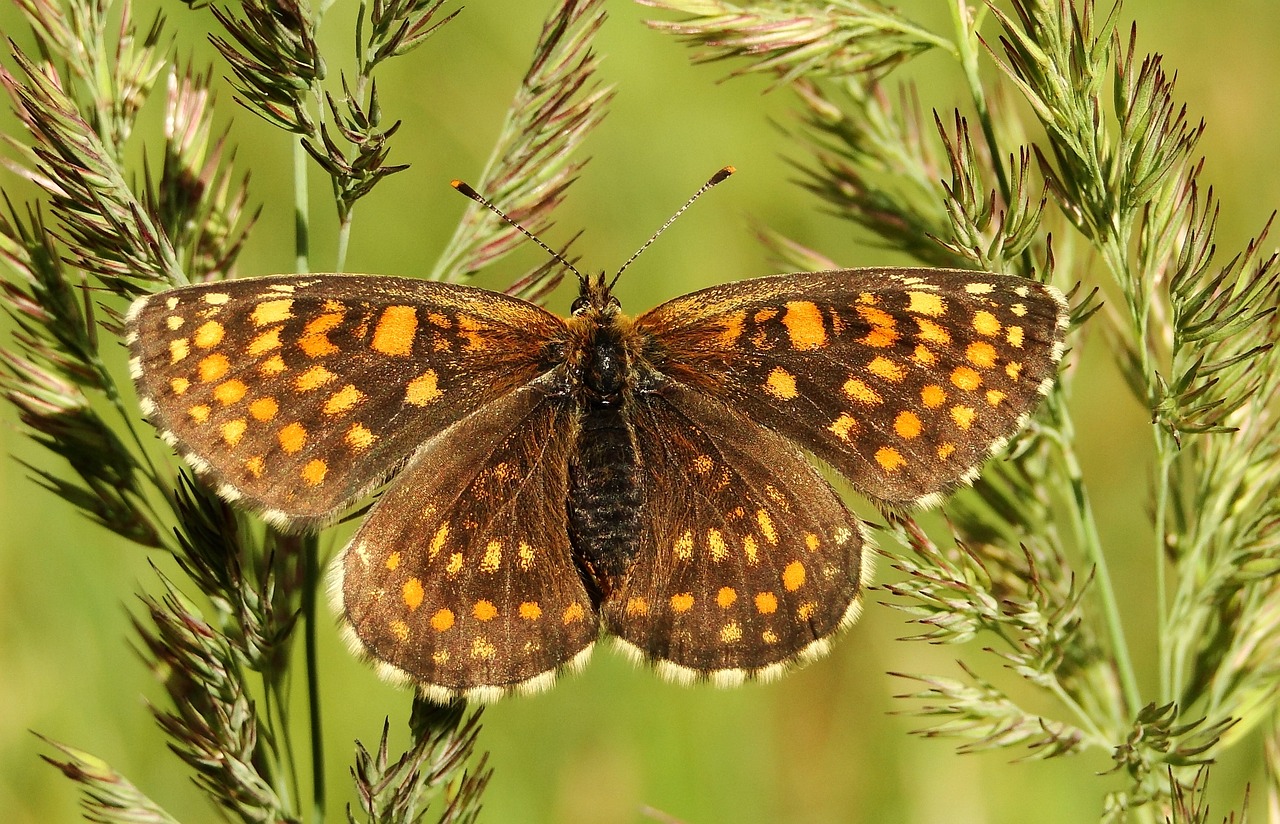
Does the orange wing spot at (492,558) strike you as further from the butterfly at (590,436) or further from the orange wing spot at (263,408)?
the orange wing spot at (263,408)

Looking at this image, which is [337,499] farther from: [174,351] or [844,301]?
[844,301]

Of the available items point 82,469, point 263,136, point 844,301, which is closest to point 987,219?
point 844,301

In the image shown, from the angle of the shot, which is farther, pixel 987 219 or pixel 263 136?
pixel 263 136

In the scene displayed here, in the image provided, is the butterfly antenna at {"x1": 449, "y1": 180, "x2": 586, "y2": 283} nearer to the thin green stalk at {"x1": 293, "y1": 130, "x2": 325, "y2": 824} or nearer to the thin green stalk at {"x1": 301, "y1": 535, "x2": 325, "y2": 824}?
the thin green stalk at {"x1": 293, "y1": 130, "x2": 325, "y2": 824}

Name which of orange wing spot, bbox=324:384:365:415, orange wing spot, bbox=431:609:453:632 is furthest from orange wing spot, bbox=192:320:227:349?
orange wing spot, bbox=431:609:453:632

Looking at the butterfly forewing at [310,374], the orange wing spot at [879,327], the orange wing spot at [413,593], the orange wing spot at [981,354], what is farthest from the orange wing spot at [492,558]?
the orange wing spot at [981,354]
